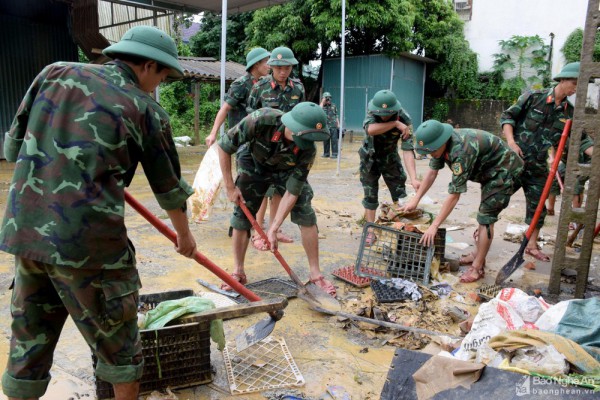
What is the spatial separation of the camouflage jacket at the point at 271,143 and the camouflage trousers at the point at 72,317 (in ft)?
5.78

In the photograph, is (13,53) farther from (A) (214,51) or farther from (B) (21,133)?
(A) (214,51)

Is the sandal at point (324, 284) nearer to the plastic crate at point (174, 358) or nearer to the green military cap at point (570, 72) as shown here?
the plastic crate at point (174, 358)

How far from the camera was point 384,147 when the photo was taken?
507 centimetres

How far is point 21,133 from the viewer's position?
1912 millimetres

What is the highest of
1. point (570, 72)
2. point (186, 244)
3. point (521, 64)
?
point (521, 64)

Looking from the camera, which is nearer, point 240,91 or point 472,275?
point 472,275

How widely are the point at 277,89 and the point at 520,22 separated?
18749 millimetres

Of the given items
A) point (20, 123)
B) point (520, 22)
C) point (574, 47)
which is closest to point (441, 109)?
point (520, 22)

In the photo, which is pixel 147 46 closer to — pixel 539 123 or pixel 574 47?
pixel 539 123

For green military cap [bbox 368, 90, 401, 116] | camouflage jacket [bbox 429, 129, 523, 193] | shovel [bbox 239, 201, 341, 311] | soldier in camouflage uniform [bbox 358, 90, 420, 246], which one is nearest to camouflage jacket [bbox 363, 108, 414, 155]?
soldier in camouflage uniform [bbox 358, 90, 420, 246]

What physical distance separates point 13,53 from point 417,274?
9801 mm

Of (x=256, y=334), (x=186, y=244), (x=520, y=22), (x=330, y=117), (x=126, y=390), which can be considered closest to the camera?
(x=126, y=390)

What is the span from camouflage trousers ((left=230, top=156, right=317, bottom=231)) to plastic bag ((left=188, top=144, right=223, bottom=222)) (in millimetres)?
1229

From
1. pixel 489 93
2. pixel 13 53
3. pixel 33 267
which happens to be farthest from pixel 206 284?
pixel 489 93
